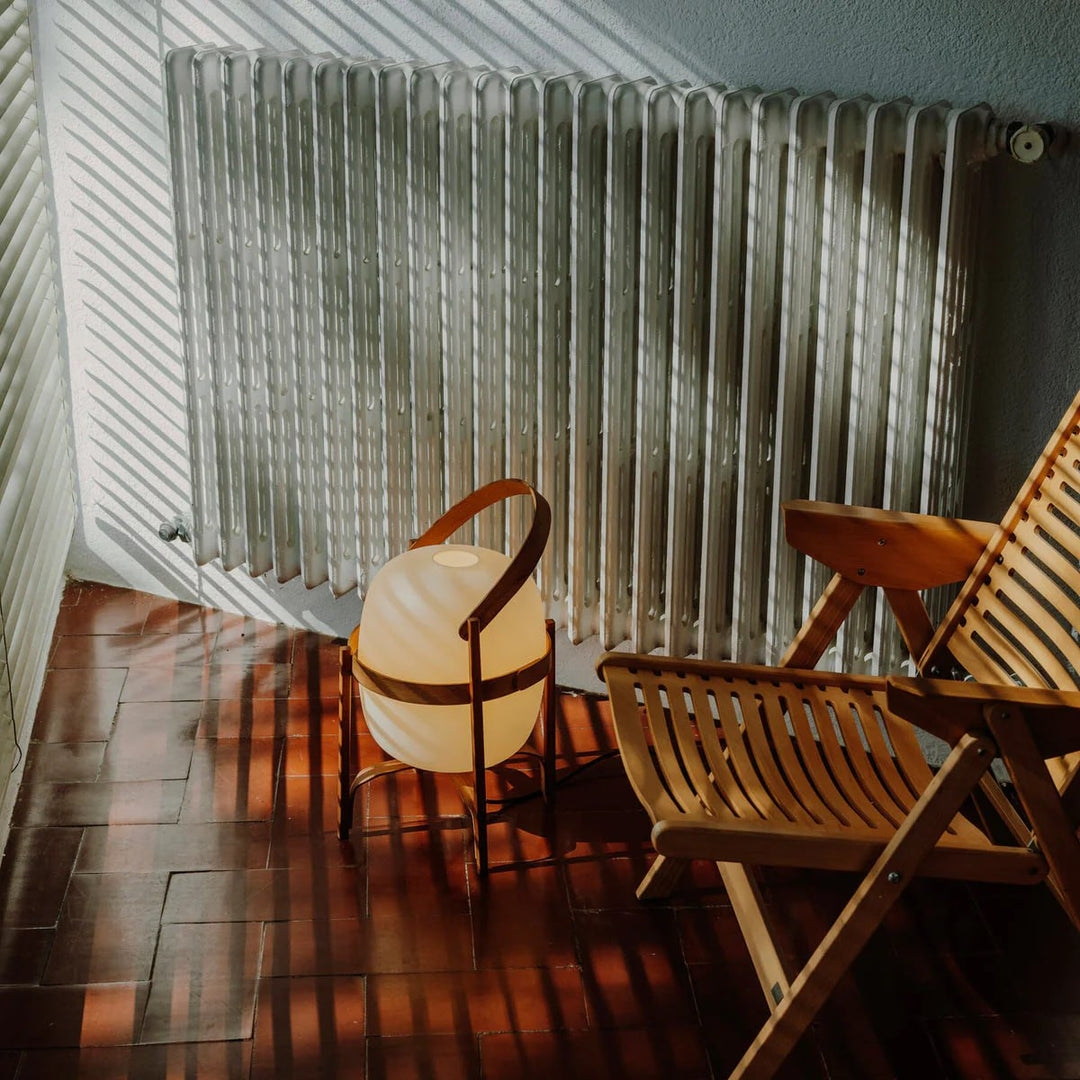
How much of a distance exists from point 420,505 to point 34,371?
1010 mm

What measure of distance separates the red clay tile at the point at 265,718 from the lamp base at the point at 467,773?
27 centimetres

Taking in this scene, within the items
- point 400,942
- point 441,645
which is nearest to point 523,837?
point 400,942

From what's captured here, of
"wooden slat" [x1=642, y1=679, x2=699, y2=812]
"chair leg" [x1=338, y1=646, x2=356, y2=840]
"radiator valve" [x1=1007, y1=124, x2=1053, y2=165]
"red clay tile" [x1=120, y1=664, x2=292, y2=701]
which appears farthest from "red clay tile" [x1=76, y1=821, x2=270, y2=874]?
"radiator valve" [x1=1007, y1=124, x2=1053, y2=165]

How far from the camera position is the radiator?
312cm

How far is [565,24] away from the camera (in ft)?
11.1

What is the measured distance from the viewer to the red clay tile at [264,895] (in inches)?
119

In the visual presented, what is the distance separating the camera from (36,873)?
10.3ft

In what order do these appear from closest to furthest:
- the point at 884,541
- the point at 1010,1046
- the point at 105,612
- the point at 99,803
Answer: the point at 1010,1046 → the point at 884,541 → the point at 99,803 → the point at 105,612

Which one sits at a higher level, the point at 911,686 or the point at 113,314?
the point at 113,314

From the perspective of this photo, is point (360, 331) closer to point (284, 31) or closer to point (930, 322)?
point (284, 31)

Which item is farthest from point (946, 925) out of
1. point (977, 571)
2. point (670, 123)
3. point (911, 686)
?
point (670, 123)

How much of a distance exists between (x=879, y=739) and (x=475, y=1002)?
893mm

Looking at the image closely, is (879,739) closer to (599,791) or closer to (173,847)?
(599,791)

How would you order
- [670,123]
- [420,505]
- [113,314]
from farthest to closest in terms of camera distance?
[113,314], [420,505], [670,123]
